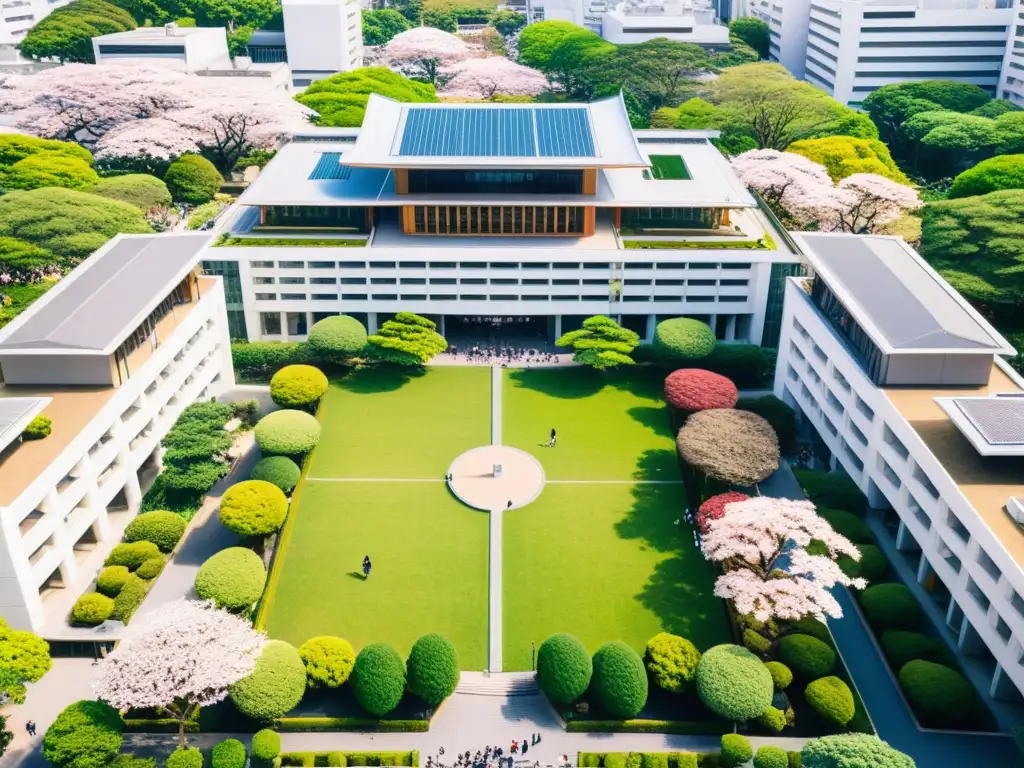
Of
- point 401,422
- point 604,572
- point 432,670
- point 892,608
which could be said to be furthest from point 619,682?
point 401,422

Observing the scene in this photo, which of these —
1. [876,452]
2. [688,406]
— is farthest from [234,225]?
[876,452]

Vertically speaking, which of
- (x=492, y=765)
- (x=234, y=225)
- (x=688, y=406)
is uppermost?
(x=234, y=225)

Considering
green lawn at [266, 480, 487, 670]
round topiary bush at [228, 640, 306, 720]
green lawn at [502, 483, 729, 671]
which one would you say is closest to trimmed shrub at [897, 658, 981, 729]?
green lawn at [502, 483, 729, 671]

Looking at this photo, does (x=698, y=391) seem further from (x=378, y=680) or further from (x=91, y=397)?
(x=91, y=397)

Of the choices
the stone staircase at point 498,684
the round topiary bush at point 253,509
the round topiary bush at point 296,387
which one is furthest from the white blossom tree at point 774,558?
the round topiary bush at point 296,387

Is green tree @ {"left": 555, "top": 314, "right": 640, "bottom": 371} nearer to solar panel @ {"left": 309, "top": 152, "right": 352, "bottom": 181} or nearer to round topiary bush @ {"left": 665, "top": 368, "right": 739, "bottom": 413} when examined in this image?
round topiary bush @ {"left": 665, "top": 368, "right": 739, "bottom": 413}

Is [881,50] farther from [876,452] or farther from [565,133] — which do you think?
[876,452]

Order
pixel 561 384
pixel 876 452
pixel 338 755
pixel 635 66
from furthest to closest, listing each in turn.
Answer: pixel 635 66 < pixel 561 384 < pixel 876 452 < pixel 338 755

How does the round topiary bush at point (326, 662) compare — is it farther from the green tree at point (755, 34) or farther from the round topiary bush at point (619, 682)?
the green tree at point (755, 34)
